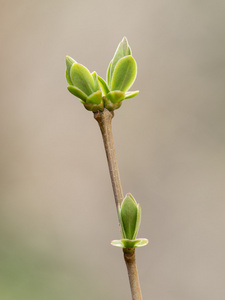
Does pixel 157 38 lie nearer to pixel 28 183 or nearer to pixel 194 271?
pixel 28 183

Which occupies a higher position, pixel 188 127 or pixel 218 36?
pixel 218 36

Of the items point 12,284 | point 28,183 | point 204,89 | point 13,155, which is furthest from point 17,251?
point 204,89

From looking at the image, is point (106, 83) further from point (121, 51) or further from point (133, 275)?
point (133, 275)

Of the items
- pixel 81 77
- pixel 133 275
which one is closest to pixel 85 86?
pixel 81 77

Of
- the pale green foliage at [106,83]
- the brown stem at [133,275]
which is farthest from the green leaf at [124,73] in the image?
the brown stem at [133,275]

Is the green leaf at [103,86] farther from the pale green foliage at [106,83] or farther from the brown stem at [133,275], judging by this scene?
the brown stem at [133,275]
